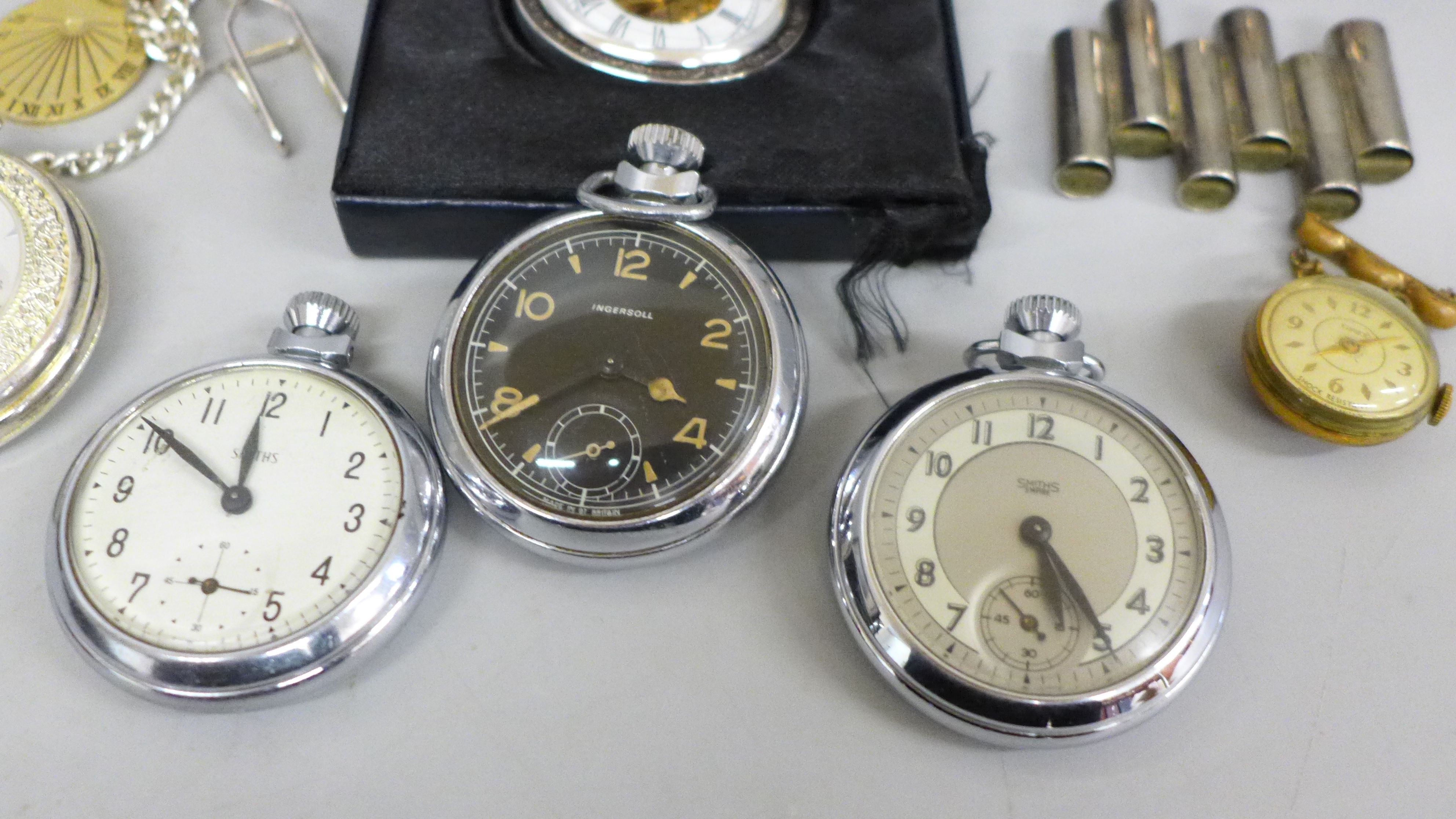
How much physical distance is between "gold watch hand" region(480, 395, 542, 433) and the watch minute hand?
35 cm

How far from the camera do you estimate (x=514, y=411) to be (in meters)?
1.43

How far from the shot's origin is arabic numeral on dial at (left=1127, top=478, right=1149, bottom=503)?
1373 millimetres

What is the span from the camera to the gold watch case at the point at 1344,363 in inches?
59.2

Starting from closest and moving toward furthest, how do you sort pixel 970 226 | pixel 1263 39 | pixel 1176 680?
pixel 1176 680, pixel 970 226, pixel 1263 39

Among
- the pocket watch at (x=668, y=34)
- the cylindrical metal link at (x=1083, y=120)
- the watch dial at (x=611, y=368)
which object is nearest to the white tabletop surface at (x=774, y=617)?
the cylindrical metal link at (x=1083, y=120)

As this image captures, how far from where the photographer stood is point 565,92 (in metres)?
1.73

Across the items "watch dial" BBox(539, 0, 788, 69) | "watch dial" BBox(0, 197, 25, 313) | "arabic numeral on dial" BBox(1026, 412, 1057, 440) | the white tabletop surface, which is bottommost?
the white tabletop surface

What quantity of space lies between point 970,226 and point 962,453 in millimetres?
436

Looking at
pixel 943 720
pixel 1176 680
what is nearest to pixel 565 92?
pixel 943 720

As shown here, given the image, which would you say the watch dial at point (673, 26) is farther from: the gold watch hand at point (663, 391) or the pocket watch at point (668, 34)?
the gold watch hand at point (663, 391)

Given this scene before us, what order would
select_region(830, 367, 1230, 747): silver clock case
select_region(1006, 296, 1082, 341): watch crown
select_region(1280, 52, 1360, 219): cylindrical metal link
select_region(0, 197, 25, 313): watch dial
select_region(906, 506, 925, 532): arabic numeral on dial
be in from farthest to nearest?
select_region(1280, 52, 1360, 219): cylindrical metal link < select_region(0, 197, 25, 313): watch dial < select_region(1006, 296, 1082, 341): watch crown < select_region(906, 506, 925, 532): arabic numeral on dial < select_region(830, 367, 1230, 747): silver clock case

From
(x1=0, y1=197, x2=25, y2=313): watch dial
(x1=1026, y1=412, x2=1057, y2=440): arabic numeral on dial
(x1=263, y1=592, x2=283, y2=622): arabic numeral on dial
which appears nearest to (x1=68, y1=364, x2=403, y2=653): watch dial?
(x1=263, y1=592, x2=283, y2=622): arabic numeral on dial

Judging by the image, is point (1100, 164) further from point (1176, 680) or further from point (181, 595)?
point (181, 595)

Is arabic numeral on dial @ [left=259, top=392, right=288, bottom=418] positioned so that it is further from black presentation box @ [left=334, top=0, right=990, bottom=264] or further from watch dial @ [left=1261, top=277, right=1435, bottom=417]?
watch dial @ [left=1261, top=277, right=1435, bottom=417]
